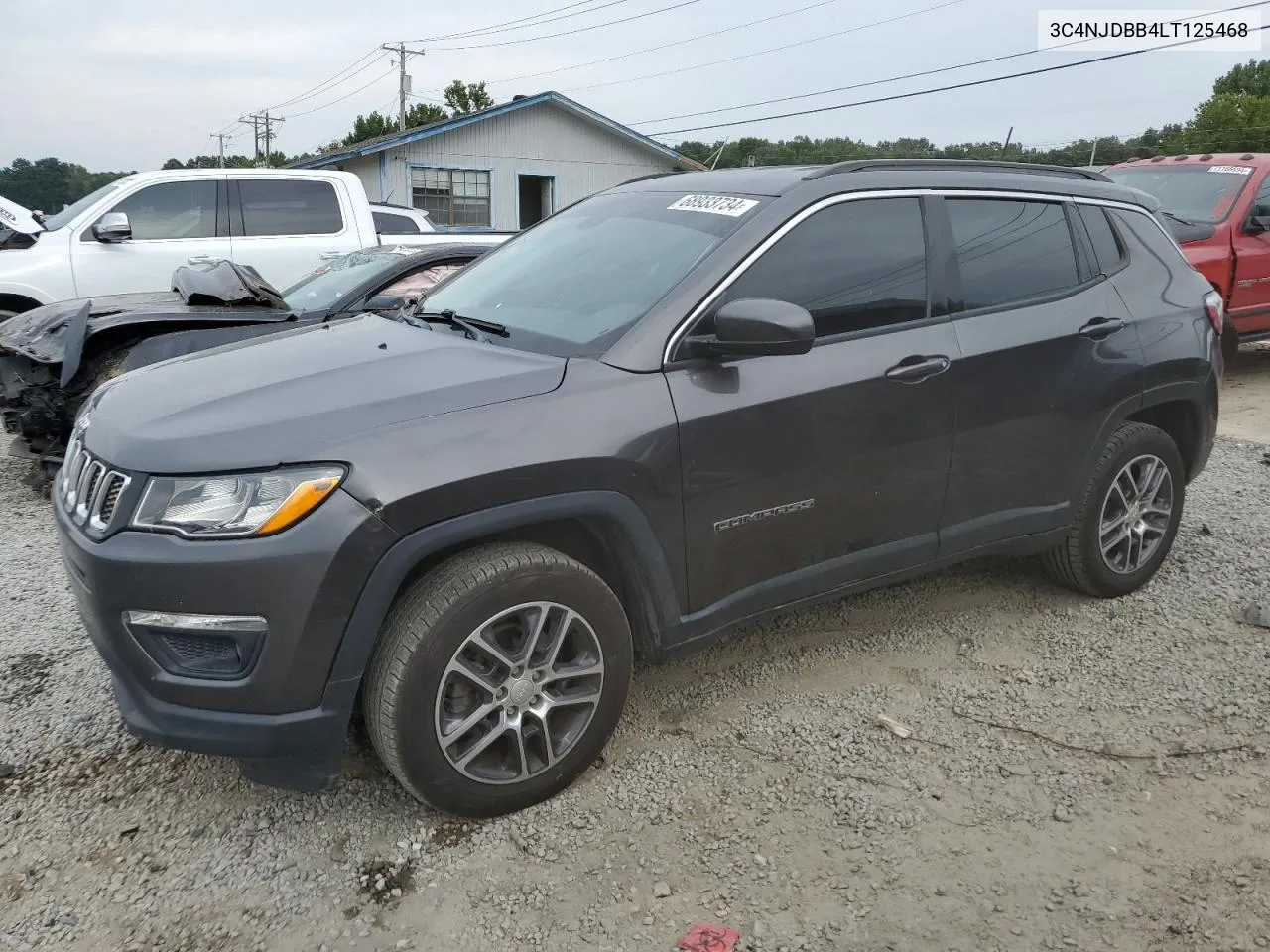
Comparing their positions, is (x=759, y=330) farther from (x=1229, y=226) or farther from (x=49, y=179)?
(x=49, y=179)

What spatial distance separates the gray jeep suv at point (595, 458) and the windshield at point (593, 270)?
2cm

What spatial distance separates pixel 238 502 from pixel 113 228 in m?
6.44

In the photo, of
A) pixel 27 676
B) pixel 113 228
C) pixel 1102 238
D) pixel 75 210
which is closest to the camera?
pixel 27 676

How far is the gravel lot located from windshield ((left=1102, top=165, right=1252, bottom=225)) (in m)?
6.46

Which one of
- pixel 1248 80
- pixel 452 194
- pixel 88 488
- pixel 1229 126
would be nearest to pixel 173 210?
pixel 88 488

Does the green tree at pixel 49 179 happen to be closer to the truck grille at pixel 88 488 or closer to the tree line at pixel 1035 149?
the tree line at pixel 1035 149

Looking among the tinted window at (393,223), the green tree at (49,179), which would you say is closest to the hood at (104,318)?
the tinted window at (393,223)

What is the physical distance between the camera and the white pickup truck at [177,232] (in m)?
7.73

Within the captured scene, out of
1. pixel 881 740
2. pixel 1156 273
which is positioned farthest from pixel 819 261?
pixel 1156 273

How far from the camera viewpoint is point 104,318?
525 cm

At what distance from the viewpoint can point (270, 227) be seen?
8.81 metres

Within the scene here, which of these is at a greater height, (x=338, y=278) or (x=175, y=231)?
(x=175, y=231)

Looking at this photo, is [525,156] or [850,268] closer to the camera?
[850,268]

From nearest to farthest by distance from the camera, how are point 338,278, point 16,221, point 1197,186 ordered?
point 338,278 → point 16,221 → point 1197,186
